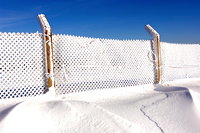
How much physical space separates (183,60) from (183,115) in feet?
20.0

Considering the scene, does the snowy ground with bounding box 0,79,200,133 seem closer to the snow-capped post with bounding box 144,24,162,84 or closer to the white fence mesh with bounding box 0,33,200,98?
the white fence mesh with bounding box 0,33,200,98

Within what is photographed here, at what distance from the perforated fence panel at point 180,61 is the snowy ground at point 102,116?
3.79 meters

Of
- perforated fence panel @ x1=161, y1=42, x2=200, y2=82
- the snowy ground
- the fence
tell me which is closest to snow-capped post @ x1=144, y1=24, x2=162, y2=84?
the fence

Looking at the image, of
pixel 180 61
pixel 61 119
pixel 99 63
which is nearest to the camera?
pixel 61 119

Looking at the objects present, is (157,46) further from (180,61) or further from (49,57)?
(49,57)

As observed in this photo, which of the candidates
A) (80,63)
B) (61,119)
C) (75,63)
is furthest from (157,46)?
(61,119)

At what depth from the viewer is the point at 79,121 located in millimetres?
4039

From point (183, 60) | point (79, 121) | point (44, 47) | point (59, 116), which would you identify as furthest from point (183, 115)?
point (183, 60)

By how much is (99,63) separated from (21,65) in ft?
8.31

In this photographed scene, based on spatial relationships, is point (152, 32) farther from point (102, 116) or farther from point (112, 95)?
point (102, 116)

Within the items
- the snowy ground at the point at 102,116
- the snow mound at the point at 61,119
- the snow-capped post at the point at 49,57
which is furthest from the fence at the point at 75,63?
the snow mound at the point at 61,119

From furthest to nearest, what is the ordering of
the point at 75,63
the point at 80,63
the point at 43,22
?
the point at 80,63
the point at 75,63
the point at 43,22

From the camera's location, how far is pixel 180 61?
1027 centimetres

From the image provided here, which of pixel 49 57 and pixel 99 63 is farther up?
pixel 49 57
